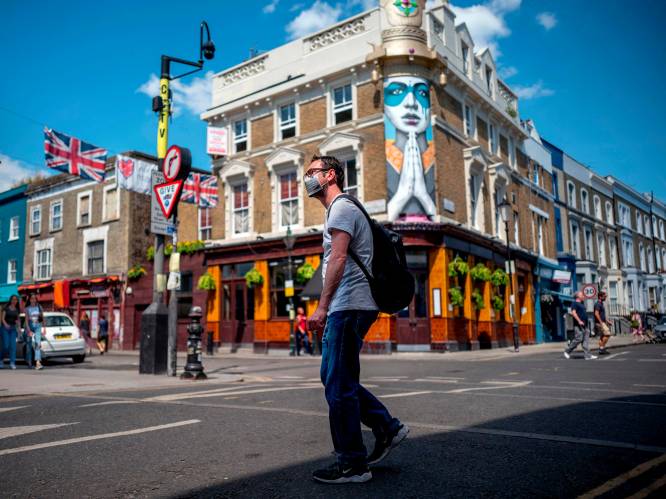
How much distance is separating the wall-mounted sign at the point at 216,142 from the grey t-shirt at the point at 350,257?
2320 cm

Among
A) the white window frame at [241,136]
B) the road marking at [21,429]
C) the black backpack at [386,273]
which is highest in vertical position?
the white window frame at [241,136]

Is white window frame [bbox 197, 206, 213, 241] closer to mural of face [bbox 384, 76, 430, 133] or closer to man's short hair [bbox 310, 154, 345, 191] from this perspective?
mural of face [bbox 384, 76, 430, 133]

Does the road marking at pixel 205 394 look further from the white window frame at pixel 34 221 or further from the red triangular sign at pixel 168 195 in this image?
the white window frame at pixel 34 221

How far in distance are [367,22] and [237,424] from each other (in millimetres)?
20427

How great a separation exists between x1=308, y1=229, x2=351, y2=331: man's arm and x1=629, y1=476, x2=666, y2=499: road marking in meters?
1.78

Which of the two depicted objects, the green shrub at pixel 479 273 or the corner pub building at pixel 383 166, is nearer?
the corner pub building at pixel 383 166

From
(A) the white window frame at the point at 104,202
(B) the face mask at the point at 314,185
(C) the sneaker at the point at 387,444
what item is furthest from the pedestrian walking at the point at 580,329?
(A) the white window frame at the point at 104,202

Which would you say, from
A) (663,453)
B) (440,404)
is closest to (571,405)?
(440,404)

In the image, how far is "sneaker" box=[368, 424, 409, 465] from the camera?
330 cm

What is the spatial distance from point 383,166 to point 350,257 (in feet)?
59.5

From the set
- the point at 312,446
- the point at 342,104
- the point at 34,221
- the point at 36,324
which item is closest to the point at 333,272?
the point at 312,446

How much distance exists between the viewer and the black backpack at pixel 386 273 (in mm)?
3270

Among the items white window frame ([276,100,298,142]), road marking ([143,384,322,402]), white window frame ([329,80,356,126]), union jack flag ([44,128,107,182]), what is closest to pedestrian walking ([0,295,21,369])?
union jack flag ([44,128,107,182])

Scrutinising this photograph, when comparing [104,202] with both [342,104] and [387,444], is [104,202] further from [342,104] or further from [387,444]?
[387,444]
